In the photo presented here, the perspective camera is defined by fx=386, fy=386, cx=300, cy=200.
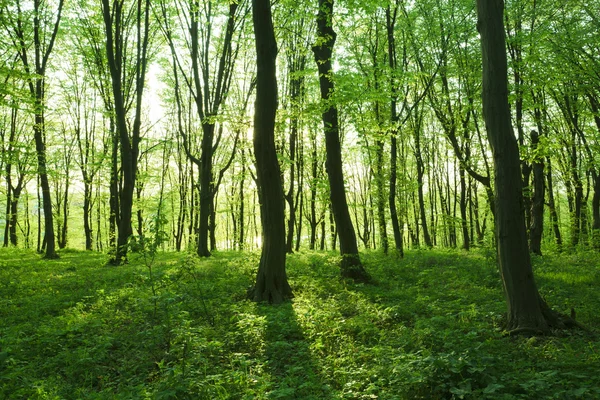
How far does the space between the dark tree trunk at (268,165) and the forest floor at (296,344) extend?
669 millimetres

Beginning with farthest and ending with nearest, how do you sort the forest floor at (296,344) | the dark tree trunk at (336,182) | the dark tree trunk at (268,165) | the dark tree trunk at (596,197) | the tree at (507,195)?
1. the dark tree trunk at (596,197)
2. the dark tree trunk at (336,182)
3. the dark tree trunk at (268,165)
4. the tree at (507,195)
5. the forest floor at (296,344)

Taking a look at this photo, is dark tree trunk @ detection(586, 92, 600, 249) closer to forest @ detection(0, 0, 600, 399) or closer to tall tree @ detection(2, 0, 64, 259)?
forest @ detection(0, 0, 600, 399)

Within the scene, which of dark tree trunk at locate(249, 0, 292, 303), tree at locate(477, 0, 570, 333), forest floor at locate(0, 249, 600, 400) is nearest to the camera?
forest floor at locate(0, 249, 600, 400)

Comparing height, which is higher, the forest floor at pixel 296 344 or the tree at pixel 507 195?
the tree at pixel 507 195

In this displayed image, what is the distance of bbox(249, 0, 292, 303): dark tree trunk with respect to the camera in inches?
339

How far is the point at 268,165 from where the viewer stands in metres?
8.71

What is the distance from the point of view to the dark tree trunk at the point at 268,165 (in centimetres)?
860

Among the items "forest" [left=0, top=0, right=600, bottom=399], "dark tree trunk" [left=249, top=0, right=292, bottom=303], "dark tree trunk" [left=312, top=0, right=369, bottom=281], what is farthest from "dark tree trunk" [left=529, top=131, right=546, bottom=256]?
"dark tree trunk" [left=249, top=0, right=292, bottom=303]

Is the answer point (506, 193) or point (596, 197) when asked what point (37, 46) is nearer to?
point (506, 193)

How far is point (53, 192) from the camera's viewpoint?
35219 mm

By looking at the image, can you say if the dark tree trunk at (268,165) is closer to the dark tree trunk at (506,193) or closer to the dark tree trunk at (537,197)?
the dark tree trunk at (506,193)

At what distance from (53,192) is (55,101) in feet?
A: 40.0

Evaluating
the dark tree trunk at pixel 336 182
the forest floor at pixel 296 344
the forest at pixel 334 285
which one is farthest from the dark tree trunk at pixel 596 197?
the dark tree trunk at pixel 336 182

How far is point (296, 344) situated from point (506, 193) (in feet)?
13.2
